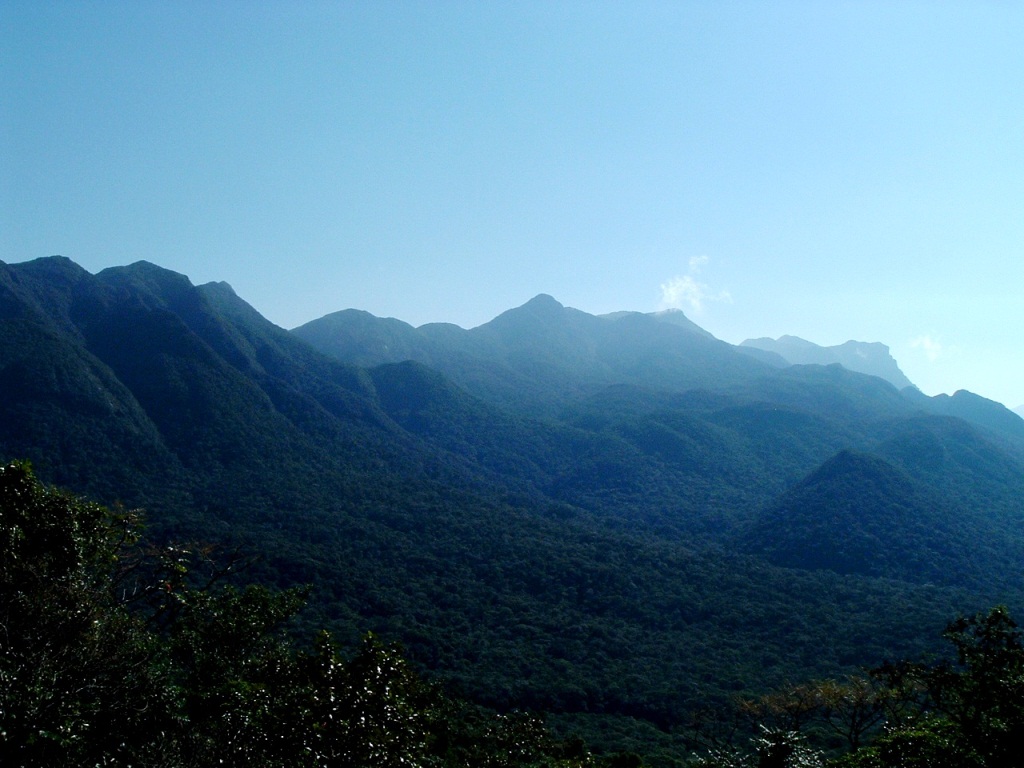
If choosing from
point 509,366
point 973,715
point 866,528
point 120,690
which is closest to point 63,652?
point 120,690

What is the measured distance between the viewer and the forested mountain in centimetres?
5228

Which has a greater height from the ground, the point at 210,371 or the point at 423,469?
the point at 210,371

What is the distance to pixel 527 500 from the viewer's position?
97.2 meters

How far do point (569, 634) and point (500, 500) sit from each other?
125 ft

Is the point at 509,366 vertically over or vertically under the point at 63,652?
over

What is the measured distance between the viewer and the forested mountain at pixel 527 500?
5228 centimetres

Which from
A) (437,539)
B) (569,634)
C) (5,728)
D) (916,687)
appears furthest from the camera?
(437,539)

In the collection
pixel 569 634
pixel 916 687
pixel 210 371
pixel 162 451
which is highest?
pixel 210 371

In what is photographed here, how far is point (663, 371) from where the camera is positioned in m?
190

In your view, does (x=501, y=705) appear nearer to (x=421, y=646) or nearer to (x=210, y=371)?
(x=421, y=646)

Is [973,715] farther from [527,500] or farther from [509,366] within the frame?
[509,366]

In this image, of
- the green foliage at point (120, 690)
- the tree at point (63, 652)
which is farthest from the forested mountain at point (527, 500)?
the tree at point (63, 652)

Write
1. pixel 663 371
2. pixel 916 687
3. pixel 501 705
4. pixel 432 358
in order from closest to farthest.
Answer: pixel 916 687 < pixel 501 705 < pixel 432 358 < pixel 663 371

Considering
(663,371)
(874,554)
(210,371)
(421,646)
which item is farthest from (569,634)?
(663,371)
